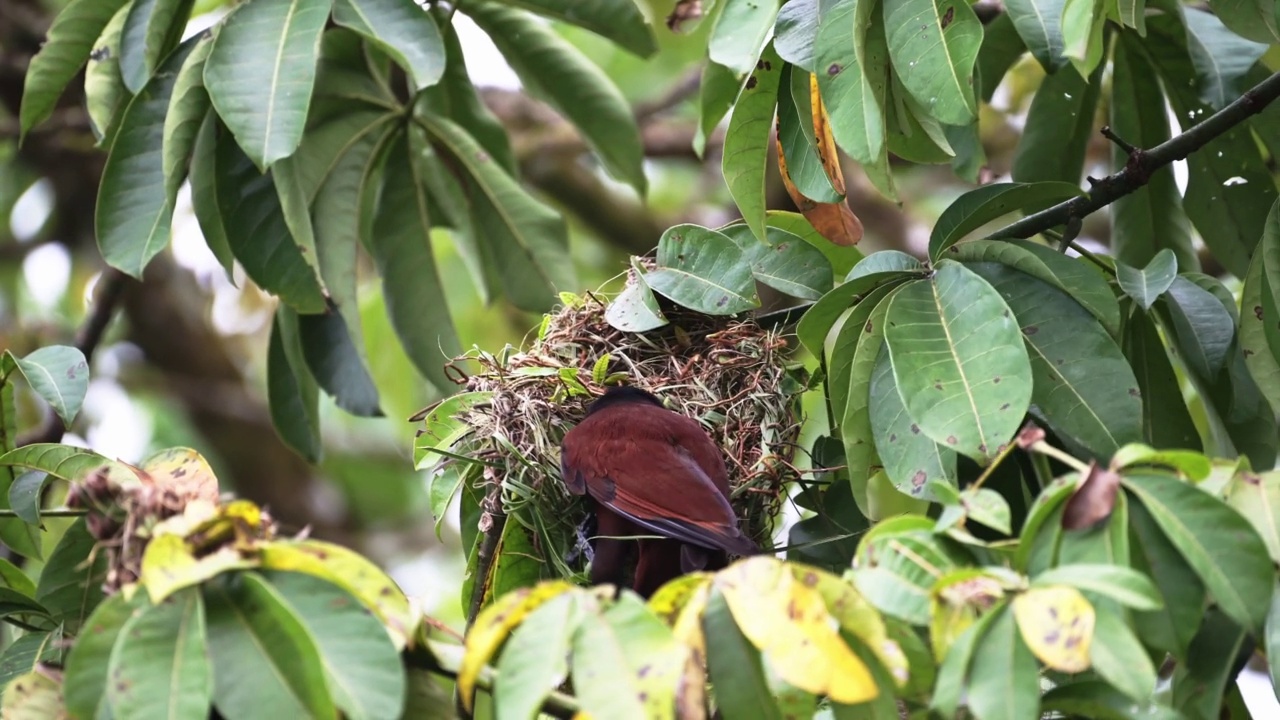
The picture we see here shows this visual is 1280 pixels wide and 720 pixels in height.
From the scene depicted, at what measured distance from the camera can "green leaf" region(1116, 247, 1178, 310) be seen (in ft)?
7.28

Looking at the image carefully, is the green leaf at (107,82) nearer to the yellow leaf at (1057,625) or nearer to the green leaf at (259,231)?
the green leaf at (259,231)

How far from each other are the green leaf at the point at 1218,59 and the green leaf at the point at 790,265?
106 cm

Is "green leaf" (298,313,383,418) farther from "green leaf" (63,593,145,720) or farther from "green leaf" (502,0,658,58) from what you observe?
"green leaf" (63,593,145,720)

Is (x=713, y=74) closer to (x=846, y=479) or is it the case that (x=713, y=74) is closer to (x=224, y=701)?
(x=846, y=479)

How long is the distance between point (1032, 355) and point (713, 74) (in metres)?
1.04

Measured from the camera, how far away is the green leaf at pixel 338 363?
3.15 metres

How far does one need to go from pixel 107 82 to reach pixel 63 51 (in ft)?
0.59

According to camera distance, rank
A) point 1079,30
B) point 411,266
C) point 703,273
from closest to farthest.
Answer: point 1079,30, point 703,273, point 411,266

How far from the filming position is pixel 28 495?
90.3 inches

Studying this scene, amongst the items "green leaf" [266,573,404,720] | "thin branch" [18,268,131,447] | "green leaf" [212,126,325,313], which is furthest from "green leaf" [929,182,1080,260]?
"thin branch" [18,268,131,447]

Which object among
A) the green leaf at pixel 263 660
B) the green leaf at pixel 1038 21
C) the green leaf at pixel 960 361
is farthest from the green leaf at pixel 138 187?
the green leaf at pixel 1038 21

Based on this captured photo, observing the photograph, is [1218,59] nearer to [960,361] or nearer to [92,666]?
[960,361]

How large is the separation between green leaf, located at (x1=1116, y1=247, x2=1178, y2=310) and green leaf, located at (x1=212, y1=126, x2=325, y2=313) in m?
1.74

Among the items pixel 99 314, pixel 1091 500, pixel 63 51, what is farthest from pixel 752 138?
pixel 99 314
